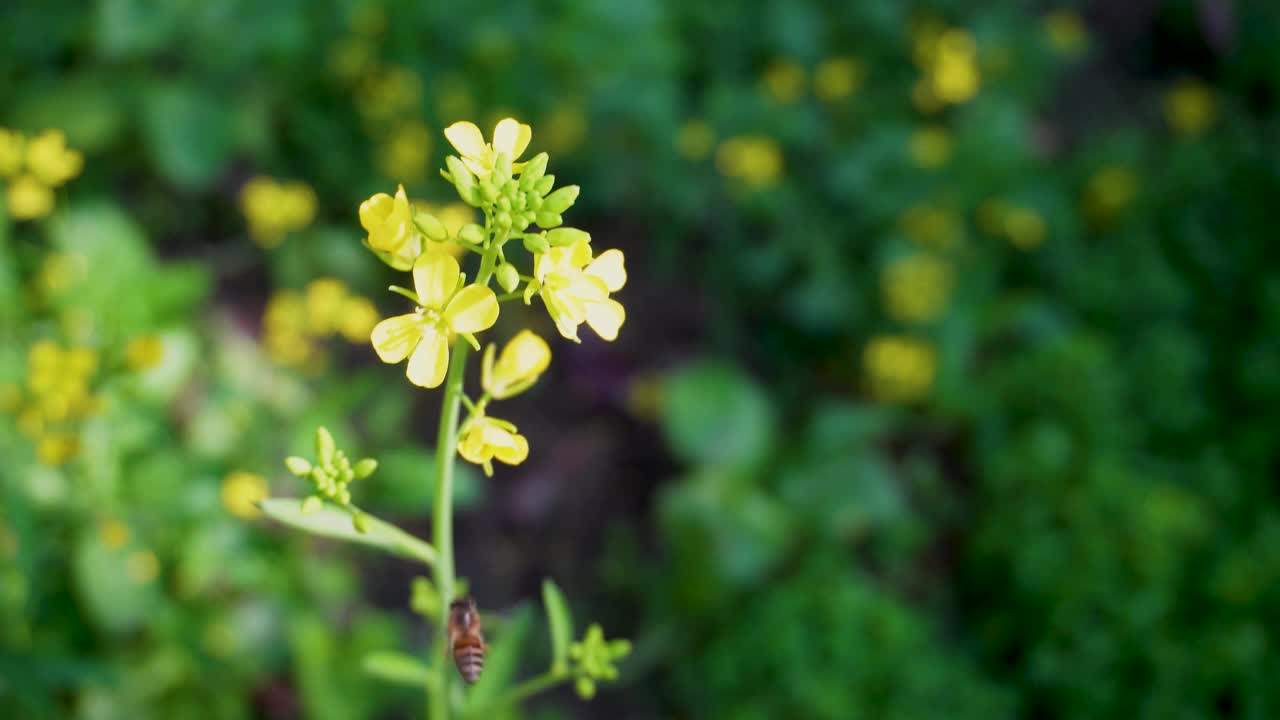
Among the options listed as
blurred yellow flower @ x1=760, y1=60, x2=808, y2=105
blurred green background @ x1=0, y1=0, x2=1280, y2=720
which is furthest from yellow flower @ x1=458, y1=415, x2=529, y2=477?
blurred yellow flower @ x1=760, y1=60, x2=808, y2=105

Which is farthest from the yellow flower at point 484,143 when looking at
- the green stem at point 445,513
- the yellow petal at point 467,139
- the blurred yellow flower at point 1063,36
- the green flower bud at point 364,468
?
the blurred yellow flower at point 1063,36

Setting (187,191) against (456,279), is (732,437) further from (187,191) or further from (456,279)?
(456,279)

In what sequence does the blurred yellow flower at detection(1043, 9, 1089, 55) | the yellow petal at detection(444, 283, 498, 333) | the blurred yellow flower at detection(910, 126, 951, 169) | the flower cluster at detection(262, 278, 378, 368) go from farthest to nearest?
the blurred yellow flower at detection(1043, 9, 1089, 55) → the blurred yellow flower at detection(910, 126, 951, 169) → the flower cluster at detection(262, 278, 378, 368) → the yellow petal at detection(444, 283, 498, 333)

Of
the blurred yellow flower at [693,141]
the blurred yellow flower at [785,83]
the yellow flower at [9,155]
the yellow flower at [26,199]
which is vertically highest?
the blurred yellow flower at [785,83]

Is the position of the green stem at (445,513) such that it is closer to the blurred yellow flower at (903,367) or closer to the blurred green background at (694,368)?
the blurred green background at (694,368)

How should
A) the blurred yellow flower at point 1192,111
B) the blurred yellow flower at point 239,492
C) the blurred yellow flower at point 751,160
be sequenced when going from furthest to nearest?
the blurred yellow flower at point 1192,111
the blurred yellow flower at point 751,160
the blurred yellow flower at point 239,492

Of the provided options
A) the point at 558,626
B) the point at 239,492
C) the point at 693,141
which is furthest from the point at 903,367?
the point at 558,626

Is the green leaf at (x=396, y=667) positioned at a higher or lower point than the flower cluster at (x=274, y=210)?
lower

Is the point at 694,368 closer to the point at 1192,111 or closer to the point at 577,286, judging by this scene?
the point at 577,286

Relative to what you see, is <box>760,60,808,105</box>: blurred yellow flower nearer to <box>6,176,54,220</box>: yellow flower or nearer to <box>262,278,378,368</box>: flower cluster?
<box>262,278,378,368</box>: flower cluster
